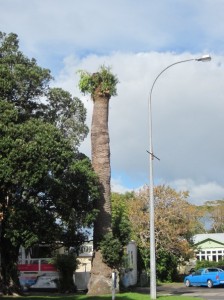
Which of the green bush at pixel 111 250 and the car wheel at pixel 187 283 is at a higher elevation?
the green bush at pixel 111 250

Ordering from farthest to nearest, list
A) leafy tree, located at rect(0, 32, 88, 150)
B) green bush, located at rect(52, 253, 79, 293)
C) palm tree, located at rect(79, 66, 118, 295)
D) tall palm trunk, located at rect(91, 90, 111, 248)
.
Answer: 1. green bush, located at rect(52, 253, 79, 293)
2. tall palm trunk, located at rect(91, 90, 111, 248)
3. palm tree, located at rect(79, 66, 118, 295)
4. leafy tree, located at rect(0, 32, 88, 150)

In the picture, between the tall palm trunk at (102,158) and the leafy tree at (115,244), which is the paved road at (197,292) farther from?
the tall palm trunk at (102,158)

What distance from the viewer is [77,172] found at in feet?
94.4

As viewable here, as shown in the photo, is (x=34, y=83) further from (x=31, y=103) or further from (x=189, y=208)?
(x=189, y=208)

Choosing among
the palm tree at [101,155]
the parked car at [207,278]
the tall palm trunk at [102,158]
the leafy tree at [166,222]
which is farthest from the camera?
the leafy tree at [166,222]

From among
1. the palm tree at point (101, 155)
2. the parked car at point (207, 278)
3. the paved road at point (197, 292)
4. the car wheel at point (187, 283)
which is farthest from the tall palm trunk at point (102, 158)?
the car wheel at point (187, 283)

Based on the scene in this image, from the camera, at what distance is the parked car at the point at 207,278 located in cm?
3994

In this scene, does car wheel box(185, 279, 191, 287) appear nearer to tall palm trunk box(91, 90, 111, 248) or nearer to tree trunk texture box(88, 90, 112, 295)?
tree trunk texture box(88, 90, 112, 295)

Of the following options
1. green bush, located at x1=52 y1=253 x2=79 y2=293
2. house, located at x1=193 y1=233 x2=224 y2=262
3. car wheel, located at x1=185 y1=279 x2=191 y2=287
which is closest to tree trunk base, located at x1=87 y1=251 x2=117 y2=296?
green bush, located at x1=52 y1=253 x2=79 y2=293

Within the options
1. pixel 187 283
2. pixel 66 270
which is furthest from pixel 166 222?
pixel 66 270

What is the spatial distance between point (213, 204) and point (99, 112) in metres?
65.7

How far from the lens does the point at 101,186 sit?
31.5 meters

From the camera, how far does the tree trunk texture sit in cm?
3042

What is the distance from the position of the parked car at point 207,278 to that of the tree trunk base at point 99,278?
489 inches
